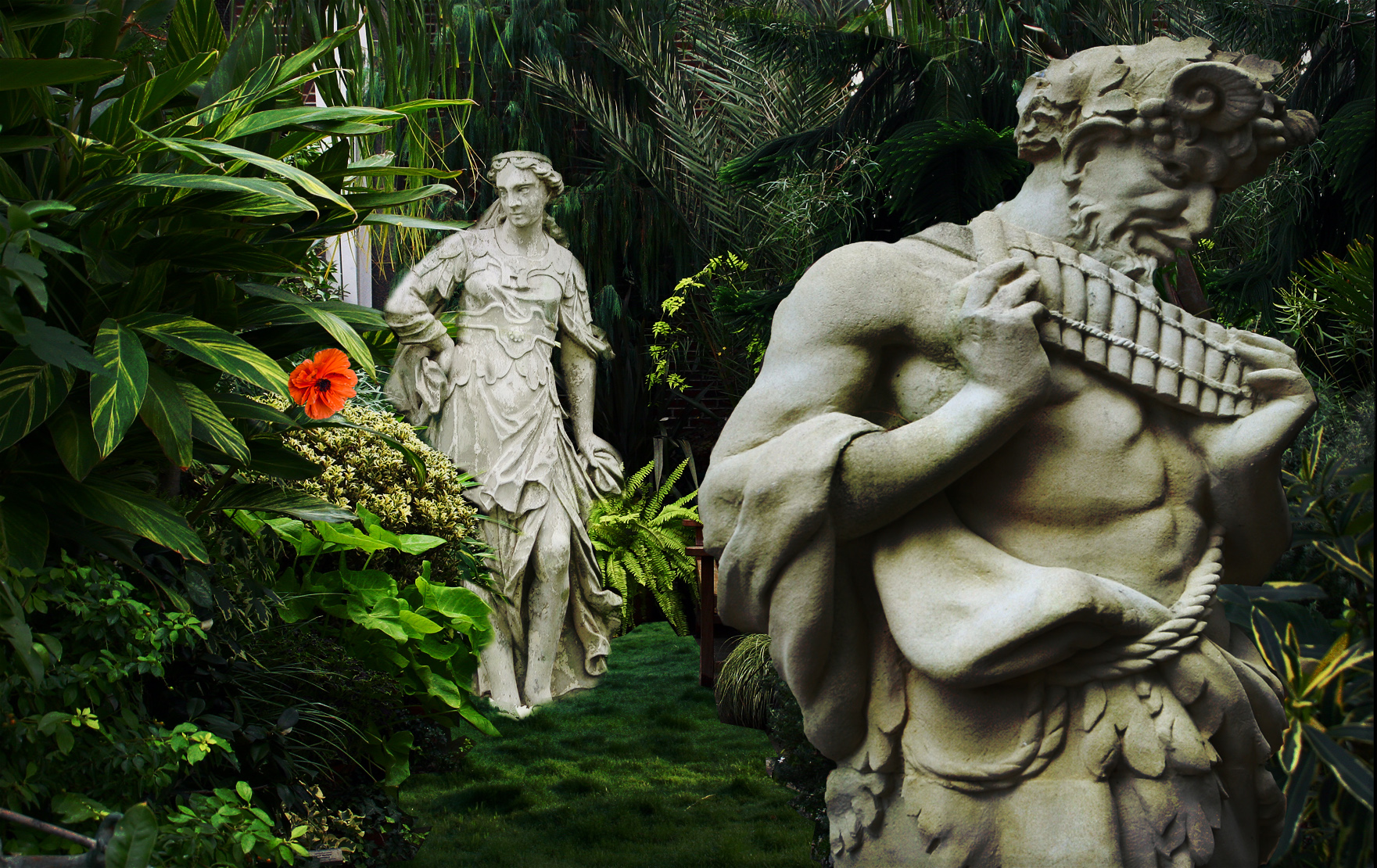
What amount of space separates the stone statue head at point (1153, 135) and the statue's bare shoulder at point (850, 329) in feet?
0.82

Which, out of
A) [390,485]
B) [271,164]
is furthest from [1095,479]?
[390,485]

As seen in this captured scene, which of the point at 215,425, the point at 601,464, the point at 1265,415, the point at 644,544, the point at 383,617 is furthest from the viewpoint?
the point at 644,544

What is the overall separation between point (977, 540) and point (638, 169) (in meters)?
7.62

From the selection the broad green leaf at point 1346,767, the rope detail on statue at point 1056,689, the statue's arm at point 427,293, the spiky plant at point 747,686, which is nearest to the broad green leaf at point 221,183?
the rope detail on statue at point 1056,689

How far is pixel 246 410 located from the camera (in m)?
3.17

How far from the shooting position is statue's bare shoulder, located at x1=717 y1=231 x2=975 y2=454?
194 centimetres

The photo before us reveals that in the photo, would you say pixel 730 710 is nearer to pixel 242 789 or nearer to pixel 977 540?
pixel 242 789

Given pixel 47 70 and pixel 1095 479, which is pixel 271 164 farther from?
pixel 1095 479

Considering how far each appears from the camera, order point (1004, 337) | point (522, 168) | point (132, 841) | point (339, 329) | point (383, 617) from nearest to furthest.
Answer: point (132, 841) → point (1004, 337) → point (339, 329) → point (383, 617) → point (522, 168)

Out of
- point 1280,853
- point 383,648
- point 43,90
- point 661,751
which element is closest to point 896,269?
point 1280,853

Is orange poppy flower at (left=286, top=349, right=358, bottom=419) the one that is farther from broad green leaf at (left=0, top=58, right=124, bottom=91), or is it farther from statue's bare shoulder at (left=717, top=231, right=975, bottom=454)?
statue's bare shoulder at (left=717, top=231, right=975, bottom=454)

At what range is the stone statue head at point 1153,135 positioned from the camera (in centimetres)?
197

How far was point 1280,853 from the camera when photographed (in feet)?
4.06

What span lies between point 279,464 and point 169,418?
0.57 m
